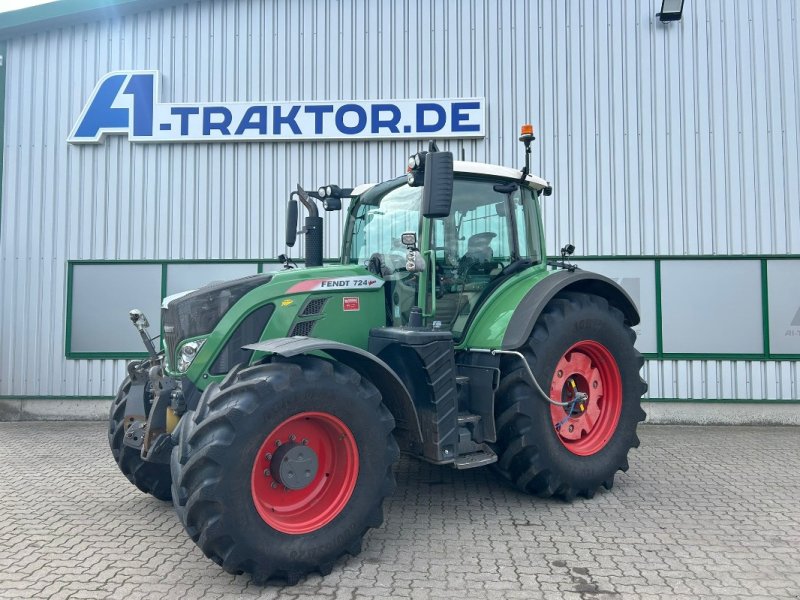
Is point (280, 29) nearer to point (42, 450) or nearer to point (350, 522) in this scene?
point (42, 450)

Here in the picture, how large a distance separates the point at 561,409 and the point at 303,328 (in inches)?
82.6

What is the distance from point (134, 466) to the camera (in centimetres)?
413

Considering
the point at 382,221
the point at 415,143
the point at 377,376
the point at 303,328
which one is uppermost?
the point at 415,143

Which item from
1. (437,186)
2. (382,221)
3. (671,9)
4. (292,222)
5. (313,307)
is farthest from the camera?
(671,9)

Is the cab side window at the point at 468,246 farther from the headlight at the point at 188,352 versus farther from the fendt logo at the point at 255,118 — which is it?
the fendt logo at the point at 255,118

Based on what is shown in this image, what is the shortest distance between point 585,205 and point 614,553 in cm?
550

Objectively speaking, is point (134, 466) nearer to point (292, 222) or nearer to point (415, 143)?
point (292, 222)

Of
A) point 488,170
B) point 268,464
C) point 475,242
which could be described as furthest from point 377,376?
point 488,170

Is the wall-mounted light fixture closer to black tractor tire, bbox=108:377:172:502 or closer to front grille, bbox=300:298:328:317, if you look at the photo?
front grille, bbox=300:298:328:317

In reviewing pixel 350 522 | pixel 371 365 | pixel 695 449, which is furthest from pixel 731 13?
pixel 350 522

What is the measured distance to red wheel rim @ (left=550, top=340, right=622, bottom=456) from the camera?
4.45 meters

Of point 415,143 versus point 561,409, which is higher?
point 415,143

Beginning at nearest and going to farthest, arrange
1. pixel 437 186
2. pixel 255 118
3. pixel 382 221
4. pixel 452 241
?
pixel 437 186
pixel 452 241
pixel 382 221
pixel 255 118

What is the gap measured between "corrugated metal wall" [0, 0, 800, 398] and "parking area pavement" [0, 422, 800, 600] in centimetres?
344
